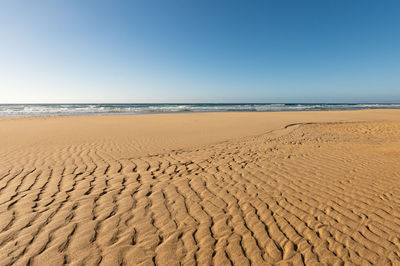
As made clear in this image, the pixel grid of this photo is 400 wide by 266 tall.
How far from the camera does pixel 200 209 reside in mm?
3855

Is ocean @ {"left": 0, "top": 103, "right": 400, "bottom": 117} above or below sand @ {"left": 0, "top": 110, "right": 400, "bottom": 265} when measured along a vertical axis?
above

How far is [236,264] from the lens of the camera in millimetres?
2617

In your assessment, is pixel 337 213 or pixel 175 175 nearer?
pixel 337 213

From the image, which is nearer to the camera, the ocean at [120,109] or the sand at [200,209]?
the sand at [200,209]

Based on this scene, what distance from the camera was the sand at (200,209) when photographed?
109 inches

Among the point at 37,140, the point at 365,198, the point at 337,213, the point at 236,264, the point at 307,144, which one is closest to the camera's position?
the point at 236,264

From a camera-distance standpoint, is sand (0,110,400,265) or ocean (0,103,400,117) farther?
ocean (0,103,400,117)

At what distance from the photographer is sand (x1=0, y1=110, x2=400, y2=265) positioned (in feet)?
9.07

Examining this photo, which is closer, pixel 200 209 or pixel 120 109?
pixel 200 209

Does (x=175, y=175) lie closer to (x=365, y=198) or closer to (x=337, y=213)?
(x=337, y=213)

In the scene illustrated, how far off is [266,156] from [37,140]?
11.3 m

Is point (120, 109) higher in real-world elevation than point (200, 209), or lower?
higher

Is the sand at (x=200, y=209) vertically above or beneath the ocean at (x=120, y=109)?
beneath

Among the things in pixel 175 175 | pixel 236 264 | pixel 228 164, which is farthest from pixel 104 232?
pixel 228 164
